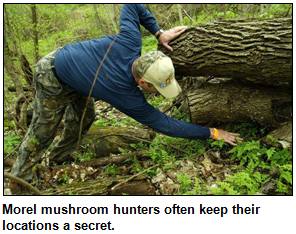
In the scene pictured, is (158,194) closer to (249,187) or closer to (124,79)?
(249,187)

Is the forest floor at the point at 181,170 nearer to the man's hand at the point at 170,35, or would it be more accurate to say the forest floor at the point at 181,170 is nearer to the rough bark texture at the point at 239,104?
the rough bark texture at the point at 239,104

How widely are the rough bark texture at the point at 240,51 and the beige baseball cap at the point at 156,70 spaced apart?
699 mm

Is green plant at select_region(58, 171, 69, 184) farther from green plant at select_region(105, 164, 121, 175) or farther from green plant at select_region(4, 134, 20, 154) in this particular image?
green plant at select_region(4, 134, 20, 154)

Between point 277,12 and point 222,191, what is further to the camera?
point 277,12

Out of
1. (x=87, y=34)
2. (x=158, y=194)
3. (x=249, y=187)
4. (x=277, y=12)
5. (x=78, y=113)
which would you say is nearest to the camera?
(x=249, y=187)

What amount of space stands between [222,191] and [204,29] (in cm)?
231

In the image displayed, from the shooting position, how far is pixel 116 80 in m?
3.58

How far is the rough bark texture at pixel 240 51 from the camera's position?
3439 millimetres

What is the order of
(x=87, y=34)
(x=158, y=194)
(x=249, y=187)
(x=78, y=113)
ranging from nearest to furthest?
(x=249, y=187) < (x=158, y=194) < (x=78, y=113) < (x=87, y=34)

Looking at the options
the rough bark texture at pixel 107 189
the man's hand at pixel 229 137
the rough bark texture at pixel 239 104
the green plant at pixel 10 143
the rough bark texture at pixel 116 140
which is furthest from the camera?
the green plant at pixel 10 143

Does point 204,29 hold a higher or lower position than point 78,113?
higher

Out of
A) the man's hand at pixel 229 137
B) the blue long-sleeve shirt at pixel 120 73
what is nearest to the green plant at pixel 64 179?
the blue long-sleeve shirt at pixel 120 73

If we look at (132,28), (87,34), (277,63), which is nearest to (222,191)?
(277,63)

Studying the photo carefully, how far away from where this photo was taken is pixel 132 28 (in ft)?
12.5
